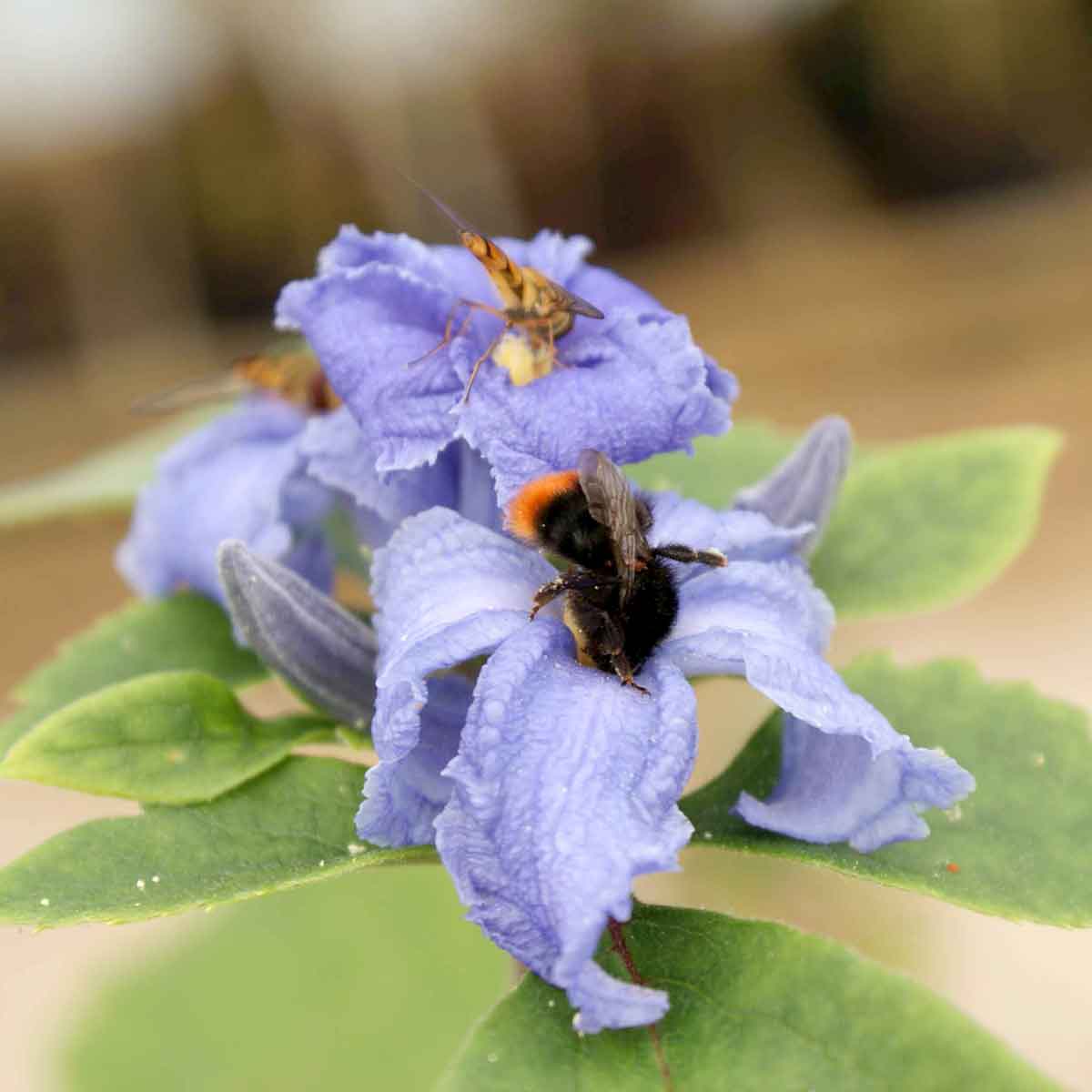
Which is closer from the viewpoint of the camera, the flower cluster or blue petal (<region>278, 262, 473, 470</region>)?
the flower cluster

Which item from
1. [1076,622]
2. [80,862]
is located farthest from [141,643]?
[1076,622]

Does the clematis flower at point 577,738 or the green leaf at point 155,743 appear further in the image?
the green leaf at point 155,743

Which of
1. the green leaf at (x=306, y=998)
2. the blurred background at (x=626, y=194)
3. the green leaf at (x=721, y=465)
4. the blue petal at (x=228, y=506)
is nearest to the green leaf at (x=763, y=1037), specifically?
the blue petal at (x=228, y=506)

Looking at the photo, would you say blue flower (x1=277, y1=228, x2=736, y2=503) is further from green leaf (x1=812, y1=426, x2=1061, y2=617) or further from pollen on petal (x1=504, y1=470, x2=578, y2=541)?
green leaf (x1=812, y1=426, x2=1061, y2=617)

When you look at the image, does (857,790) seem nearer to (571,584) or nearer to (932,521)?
(571,584)

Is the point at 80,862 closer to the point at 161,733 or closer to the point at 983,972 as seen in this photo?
the point at 161,733

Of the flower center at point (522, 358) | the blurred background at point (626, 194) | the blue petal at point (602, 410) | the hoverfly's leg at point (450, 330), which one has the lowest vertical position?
the blurred background at point (626, 194)

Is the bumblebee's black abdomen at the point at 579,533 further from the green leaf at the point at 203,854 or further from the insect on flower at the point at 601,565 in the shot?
the green leaf at the point at 203,854

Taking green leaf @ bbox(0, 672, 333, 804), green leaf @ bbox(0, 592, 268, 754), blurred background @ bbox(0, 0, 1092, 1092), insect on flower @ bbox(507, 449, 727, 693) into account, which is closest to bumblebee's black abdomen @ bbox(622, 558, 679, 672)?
insect on flower @ bbox(507, 449, 727, 693)
